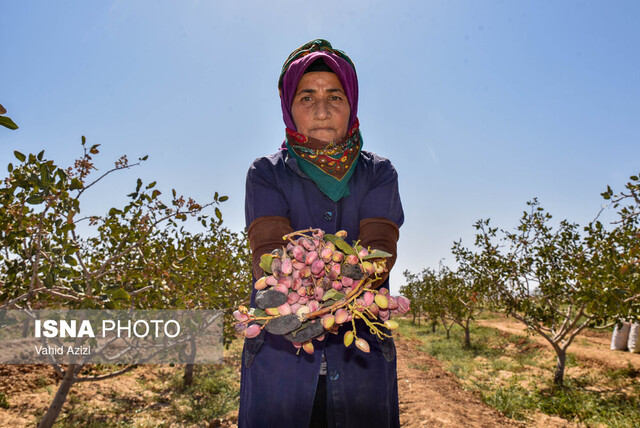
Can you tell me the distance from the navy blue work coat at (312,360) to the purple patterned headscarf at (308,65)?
0.38 meters

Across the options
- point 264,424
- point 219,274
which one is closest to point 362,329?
point 264,424

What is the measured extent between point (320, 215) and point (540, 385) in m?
12.5

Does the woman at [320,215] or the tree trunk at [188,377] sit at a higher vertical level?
the woman at [320,215]

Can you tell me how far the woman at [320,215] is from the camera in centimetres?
147

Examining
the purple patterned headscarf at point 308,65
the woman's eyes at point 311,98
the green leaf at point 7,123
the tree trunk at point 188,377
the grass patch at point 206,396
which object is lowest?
the grass patch at point 206,396

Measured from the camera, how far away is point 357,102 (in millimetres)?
1945

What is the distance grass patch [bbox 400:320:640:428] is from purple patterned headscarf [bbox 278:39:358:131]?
9341 millimetres

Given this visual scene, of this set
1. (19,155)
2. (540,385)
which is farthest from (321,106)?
(540,385)

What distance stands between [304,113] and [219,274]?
589 cm

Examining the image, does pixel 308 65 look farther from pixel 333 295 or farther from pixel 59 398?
pixel 59 398

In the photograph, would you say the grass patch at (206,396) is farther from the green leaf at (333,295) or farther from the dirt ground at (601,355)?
the dirt ground at (601,355)

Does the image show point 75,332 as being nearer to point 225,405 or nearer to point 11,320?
point 11,320

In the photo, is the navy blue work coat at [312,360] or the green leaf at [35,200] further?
the green leaf at [35,200]

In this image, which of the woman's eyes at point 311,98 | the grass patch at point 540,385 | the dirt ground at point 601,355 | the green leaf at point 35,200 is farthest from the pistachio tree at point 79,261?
the dirt ground at point 601,355
